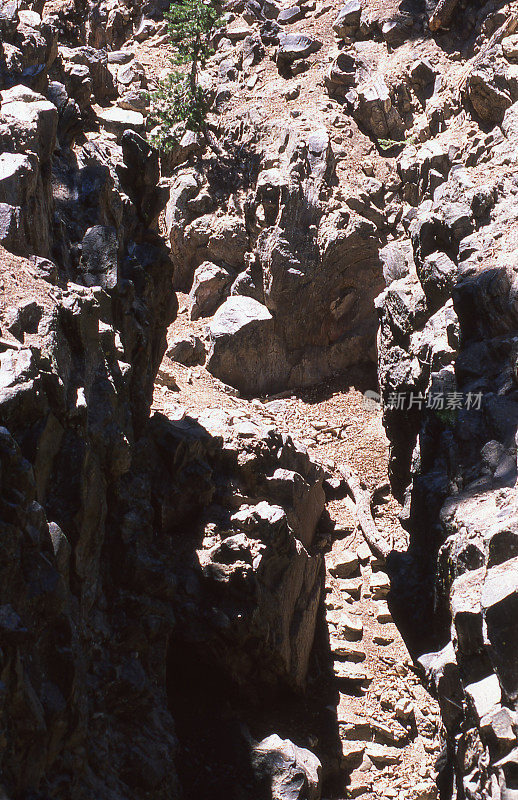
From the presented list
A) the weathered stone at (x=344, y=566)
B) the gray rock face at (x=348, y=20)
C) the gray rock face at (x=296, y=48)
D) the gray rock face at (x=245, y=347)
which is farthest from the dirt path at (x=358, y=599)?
the gray rock face at (x=348, y=20)

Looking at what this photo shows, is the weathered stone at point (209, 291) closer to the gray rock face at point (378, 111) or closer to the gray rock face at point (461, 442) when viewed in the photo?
the gray rock face at point (461, 442)

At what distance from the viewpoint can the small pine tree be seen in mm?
18484

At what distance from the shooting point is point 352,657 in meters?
10.6

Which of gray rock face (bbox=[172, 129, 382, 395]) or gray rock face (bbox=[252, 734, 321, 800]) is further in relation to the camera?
gray rock face (bbox=[172, 129, 382, 395])

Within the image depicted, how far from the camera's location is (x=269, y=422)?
1467 cm

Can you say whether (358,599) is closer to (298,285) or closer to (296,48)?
(298,285)

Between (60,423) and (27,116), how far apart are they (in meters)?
4.50

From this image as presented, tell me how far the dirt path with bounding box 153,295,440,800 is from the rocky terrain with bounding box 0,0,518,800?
46 mm

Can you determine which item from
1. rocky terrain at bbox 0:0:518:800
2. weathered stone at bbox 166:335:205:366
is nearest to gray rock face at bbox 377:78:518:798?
rocky terrain at bbox 0:0:518:800

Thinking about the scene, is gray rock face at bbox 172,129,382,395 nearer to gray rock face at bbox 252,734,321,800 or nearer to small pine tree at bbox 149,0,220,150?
small pine tree at bbox 149,0,220,150

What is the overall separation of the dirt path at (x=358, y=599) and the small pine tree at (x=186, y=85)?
5.02m

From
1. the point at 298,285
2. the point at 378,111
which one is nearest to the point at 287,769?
the point at 298,285

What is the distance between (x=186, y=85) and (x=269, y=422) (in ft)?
33.7

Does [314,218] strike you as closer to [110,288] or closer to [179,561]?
[110,288]
